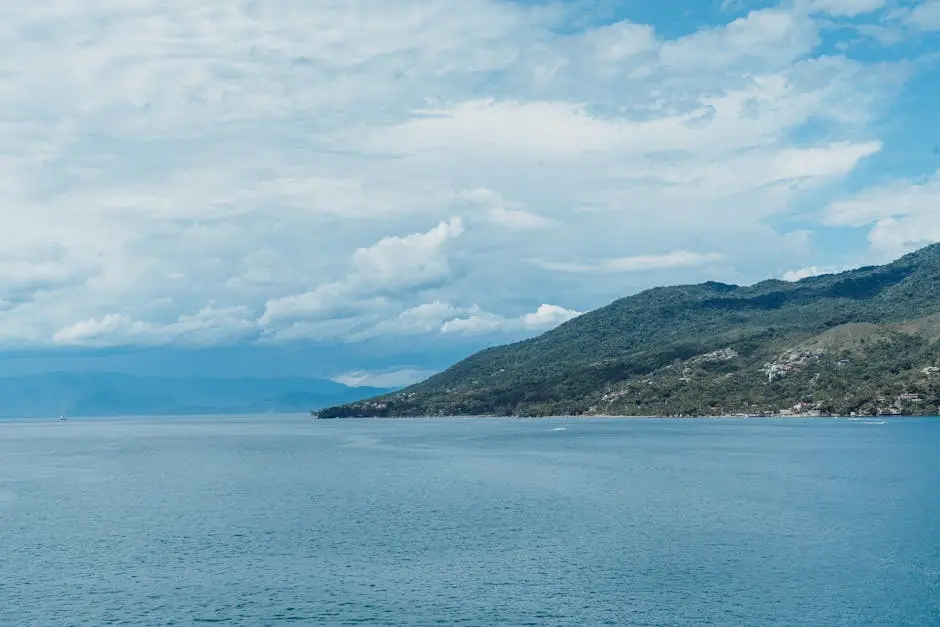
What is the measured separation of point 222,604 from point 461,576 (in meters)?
17.7

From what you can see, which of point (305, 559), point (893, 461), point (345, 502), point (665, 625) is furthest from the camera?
point (893, 461)

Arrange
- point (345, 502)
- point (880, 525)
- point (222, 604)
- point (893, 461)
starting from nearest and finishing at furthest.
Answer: point (222, 604)
point (880, 525)
point (345, 502)
point (893, 461)

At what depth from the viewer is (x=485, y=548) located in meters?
76.0

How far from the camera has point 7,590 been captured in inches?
2522

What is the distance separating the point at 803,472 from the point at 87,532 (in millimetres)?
100891

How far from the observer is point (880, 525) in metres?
84.2

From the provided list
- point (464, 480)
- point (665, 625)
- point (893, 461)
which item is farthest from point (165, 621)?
point (893, 461)

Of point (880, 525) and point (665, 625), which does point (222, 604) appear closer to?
point (665, 625)

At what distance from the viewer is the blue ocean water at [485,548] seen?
57688mm

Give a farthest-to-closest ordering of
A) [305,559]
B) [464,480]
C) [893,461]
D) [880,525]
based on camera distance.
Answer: [893,461]
[464,480]
[880,525]
[305,559]

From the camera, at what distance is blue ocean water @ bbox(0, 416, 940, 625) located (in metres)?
57.7

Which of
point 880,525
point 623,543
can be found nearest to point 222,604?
point 623,543

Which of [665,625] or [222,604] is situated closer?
[665,625]

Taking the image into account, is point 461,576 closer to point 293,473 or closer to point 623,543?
point 623,543
